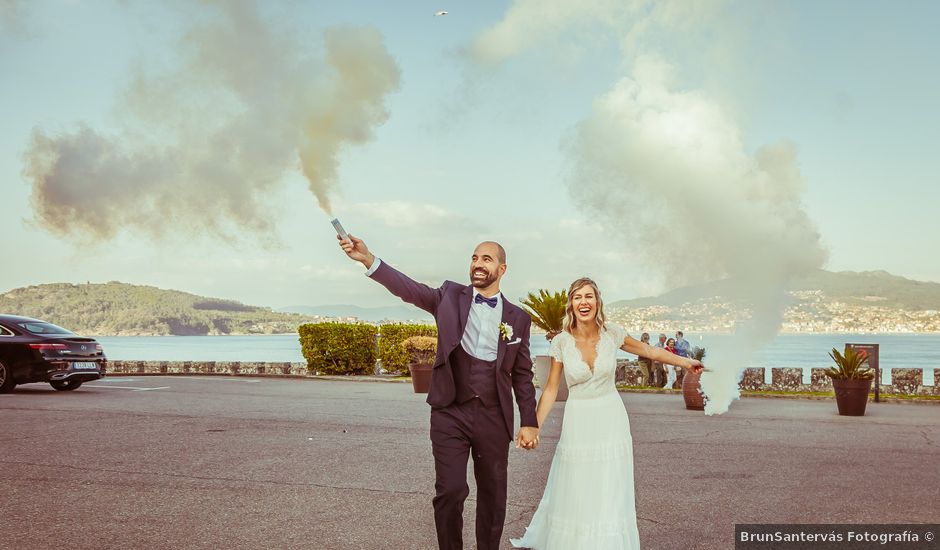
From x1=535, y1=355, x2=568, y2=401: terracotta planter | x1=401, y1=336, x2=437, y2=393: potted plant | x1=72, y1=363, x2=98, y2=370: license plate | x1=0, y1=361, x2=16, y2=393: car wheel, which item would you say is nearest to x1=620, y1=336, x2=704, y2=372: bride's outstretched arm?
x1=535, y1=355, x2=568, y2=401: terracotta planter

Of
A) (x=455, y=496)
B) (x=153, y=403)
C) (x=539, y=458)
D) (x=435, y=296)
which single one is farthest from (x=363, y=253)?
(x=153, y=403)

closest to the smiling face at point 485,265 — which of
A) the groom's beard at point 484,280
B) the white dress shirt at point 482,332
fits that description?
the groom's beard at point 484,280

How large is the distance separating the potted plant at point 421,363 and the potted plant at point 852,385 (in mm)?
9348

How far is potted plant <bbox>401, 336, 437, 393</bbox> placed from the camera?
870 inches

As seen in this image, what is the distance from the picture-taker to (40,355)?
19.2 metres

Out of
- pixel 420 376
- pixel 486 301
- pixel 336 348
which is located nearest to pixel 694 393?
pixel 420 376

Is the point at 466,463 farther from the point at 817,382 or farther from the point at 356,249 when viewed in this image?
the point at 817,382

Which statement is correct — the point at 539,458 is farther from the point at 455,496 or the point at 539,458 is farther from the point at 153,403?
the point at 153,403

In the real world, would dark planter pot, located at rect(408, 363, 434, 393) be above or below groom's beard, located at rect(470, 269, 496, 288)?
below

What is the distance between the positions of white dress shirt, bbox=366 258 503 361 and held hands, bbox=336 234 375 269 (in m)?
0.08

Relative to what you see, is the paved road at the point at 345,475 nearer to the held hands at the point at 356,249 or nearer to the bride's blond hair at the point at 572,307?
the bride's blond hair at the point at 572,307

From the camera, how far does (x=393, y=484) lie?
8289 millimetres

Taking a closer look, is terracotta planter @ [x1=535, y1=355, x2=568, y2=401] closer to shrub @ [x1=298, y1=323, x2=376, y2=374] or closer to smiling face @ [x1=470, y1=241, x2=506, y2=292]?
shrub @ [x1=298, y1=323, x2=376, y2=374]

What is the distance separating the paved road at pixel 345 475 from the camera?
6.36m
